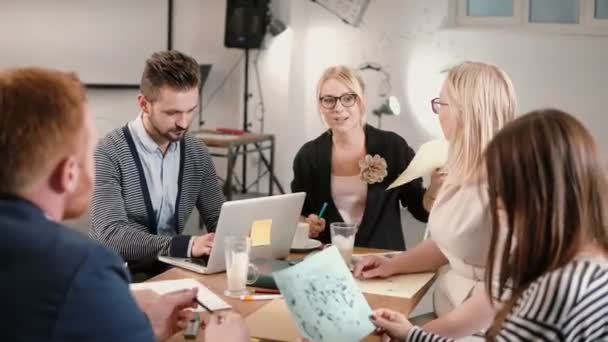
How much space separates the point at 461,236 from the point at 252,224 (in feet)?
1.86

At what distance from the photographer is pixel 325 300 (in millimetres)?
1648

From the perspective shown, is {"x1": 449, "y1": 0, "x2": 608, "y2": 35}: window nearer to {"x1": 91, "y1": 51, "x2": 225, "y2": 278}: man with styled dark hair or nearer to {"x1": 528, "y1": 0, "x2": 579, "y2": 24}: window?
{"x1": 528, "y1": 0, "x2": 579, "y2": 24}: window

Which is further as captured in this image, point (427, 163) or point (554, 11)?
point (554, 11)

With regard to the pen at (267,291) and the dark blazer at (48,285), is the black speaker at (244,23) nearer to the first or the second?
the pen at (267,291)

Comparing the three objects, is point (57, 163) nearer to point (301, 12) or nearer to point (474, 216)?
point (474, 216)

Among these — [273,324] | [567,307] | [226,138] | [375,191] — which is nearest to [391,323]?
[273,324]

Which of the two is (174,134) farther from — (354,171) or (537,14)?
(537,14)

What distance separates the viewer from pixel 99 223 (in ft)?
7.58

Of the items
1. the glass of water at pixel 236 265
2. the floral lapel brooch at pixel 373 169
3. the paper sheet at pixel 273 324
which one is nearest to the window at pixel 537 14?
the floral lapel brooch at pixel 373 169

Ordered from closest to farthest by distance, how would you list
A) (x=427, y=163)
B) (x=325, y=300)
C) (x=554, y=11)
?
(x=325, y=300)
(x=427, y=163)
(x=554, y=11)

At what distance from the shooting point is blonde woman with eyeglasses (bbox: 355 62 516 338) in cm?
203

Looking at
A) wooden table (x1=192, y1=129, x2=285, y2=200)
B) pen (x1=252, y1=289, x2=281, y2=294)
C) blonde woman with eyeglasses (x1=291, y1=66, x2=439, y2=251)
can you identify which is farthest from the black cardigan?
wooden table (x1=192, y1=129, x2=285, y2=200)

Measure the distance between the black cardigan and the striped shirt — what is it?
5.07ft

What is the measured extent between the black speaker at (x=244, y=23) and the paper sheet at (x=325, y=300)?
4.15 meters
